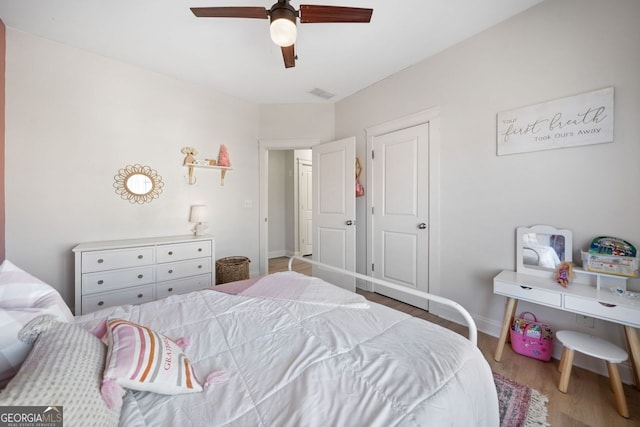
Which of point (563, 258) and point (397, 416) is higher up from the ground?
point (563, 258)

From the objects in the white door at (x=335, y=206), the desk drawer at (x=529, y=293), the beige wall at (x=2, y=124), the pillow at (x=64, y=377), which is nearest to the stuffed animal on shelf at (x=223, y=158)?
the white door at (x=335, y=206)

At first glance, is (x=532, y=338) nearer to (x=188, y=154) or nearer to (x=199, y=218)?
(x=199, y=218)

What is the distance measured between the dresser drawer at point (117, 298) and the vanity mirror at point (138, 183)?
95 cm

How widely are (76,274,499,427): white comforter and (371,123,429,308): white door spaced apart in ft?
5.19

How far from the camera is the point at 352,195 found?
3.10 m

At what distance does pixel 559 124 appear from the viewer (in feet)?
5.84

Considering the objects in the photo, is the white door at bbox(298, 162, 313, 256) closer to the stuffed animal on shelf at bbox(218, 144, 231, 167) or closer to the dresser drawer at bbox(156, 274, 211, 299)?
the stuffed animal on shelf at bbox(218, 144, 231, 167)

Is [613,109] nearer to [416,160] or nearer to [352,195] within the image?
[416,160]

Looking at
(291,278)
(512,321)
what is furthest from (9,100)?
(512,321)

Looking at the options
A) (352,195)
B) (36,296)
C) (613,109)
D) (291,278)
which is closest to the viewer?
(36,296)

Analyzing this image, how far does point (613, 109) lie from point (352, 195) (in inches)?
85.0

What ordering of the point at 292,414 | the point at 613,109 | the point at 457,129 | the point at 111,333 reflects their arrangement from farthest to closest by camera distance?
the point at 457,129 → the point at 613,109 → the point at 111,333 → the point at 292,414

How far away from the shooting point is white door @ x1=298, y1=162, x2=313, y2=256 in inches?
209

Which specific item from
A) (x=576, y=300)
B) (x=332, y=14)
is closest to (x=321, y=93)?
(x=332, y=14)
